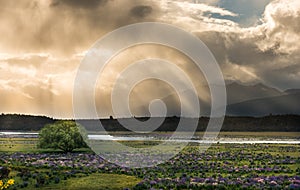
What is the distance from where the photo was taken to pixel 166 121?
7726 inches

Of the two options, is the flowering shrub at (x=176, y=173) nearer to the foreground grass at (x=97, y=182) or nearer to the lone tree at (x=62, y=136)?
the foreground grass at (x=97, y=182)

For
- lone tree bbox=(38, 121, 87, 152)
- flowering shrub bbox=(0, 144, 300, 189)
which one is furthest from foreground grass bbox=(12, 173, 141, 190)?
lone tree bbox=(38, 121, 87, 152)

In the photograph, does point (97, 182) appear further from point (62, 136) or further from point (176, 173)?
point (62, 136)

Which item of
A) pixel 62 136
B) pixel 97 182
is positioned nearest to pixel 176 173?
pixel 97 182

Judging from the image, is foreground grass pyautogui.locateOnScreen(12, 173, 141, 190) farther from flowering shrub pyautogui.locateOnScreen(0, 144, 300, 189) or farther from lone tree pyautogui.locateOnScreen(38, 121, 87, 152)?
lone tree pyautogui.locateOnScreen(38, 121, 87, 152)

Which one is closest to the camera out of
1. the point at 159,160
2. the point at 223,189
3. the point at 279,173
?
the point at 223,189

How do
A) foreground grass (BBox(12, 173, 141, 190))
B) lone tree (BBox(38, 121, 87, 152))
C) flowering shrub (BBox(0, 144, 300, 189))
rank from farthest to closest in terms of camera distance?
lone tree (BBox(38, 121, 87, 152)) → foreground grass (BBox(12, 173, 141, 190)) → flowering shrub (BBox(0, 144, 300, 189))

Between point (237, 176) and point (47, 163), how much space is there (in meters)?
18.3

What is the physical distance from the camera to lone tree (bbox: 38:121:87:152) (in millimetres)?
59469

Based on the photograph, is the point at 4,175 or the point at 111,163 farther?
the point at 111,163

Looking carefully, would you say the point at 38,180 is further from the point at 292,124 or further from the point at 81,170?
the point at 292,124

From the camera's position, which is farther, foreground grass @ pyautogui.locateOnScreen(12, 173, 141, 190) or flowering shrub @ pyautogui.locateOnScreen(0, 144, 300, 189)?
foreground grass @ pyautogui.locateOnScreen(12, 173, 141, 190)

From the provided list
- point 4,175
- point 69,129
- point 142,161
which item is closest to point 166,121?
point 69,129

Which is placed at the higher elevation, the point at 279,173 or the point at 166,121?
the point at 166,121
